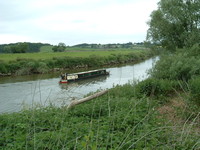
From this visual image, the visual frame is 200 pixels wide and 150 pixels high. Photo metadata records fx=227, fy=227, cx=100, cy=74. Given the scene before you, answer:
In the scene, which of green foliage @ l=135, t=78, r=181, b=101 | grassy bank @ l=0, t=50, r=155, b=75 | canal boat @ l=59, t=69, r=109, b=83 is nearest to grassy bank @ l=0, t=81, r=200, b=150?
green foliage @ l=135, t=78, r=181, b=101

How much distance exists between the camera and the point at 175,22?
23.9m

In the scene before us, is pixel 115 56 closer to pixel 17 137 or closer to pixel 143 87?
pixel 143 87

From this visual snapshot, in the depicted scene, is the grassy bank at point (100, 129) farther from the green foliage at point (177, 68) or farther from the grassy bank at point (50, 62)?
the grassy bank at point (50, 62)

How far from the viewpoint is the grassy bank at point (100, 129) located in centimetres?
336

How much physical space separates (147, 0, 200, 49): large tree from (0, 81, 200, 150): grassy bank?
51.7 feet

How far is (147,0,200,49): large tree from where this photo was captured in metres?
23.2

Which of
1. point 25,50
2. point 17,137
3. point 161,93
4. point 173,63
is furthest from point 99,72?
point 25,50

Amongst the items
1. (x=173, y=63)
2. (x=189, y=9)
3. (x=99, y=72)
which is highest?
(x=189, y=9)

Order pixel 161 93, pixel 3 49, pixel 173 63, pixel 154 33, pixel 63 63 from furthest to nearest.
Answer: pixel 3 49, pixel 63 63, pixel 154 33, pixel 173 63, pixel 161 93

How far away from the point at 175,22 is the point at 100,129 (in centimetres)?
2145

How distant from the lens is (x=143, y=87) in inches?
450

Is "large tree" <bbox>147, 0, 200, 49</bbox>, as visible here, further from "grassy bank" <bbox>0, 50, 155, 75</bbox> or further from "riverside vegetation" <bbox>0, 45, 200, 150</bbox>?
"riverside vegetation" <bbox>0, 45, 200, 150</bbox>

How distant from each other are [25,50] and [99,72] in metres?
44.0

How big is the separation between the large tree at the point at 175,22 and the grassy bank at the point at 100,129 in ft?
51.7
